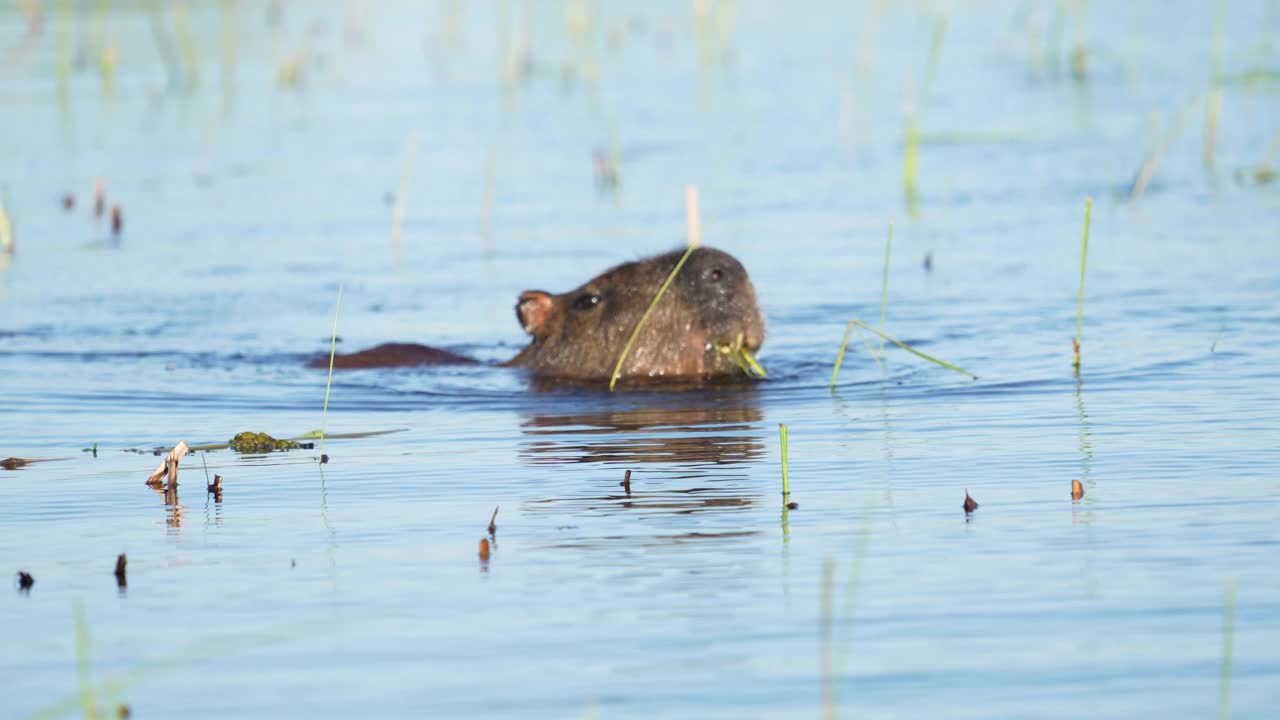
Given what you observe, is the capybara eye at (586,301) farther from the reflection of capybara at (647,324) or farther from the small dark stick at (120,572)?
the small dark stick at (120,572)

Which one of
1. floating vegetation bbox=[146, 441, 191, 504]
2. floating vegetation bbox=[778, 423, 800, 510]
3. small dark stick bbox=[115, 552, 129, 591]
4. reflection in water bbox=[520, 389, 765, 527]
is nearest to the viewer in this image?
small dark stick bbox=[115, 552, 129, 591]

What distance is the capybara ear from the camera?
843 centimetres

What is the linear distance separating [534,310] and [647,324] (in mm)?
602

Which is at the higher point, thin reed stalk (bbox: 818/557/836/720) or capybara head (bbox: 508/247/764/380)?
capybara head (bbox: 508/247/764/380)

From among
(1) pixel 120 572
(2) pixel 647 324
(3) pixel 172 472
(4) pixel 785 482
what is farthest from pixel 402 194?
(1) pixel 120 572

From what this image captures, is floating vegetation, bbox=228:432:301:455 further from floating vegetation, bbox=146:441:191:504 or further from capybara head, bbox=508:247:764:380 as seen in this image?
capybara head, bbox=508:247:764:380

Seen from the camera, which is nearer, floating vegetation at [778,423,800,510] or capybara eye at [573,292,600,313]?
floating vegetation at [778,423,800,510]

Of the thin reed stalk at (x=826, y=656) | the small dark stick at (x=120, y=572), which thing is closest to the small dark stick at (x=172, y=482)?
the small dark stick at (x=120, y=572)

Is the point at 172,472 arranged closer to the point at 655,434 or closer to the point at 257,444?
the point at 257,444

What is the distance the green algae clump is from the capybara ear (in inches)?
82.7

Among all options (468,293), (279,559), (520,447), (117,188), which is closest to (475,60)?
(117,188)

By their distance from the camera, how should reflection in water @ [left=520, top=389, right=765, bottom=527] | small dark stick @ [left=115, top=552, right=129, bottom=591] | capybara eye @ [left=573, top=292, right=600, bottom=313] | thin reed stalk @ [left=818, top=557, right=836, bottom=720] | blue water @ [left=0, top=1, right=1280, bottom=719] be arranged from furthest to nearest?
capybara eye @ [left=573, top=292, right=600, bottom=313]
reflection in water @ [left=520, top=389, right=765, bottom=527]
small dark stick @ [left=115, top=552, right=129, bottom=591]
blue water @ [left=0, top=1, right=1280, bottom=719]
thin reed stalk @ [left=818, top=557, right=836, bottom=720]

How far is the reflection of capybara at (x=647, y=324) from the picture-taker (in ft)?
25.7

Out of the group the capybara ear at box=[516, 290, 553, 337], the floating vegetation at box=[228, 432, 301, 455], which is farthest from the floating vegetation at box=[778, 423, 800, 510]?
the capybara ear at box=[516, 290, 553, 337]
